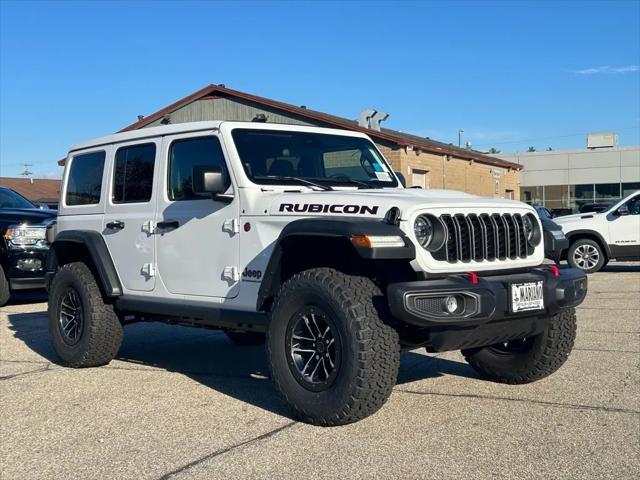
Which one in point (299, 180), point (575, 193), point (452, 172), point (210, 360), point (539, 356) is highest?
point (452, 172)

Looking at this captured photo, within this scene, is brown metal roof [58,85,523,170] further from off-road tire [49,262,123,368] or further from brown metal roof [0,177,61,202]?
brown metal roof [0,177,61,202]

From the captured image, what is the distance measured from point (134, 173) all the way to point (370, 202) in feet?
8.35

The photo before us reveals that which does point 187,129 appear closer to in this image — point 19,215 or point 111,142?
point 111,142

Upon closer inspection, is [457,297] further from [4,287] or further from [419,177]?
[419,177]

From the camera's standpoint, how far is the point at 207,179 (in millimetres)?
5164

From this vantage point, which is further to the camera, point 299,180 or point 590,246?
point 590,246

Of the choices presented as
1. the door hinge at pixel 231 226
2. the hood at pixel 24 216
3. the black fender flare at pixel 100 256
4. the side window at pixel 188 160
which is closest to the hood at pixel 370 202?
the door hinge at pixel 231 226

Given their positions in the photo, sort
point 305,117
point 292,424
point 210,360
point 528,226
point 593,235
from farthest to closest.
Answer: point 305,117
point 593,235
point 210,360
point 528,226
point 292,424

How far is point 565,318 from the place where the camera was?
17.9 feet

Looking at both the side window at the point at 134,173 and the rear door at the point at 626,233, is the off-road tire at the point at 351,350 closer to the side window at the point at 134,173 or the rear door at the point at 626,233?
the side window at the point at 134,173

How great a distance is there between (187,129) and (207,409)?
7.05ft

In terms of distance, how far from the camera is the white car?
15359 mm

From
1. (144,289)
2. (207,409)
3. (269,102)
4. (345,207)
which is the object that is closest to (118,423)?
(207,409)

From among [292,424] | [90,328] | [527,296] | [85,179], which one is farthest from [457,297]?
[85,179]
